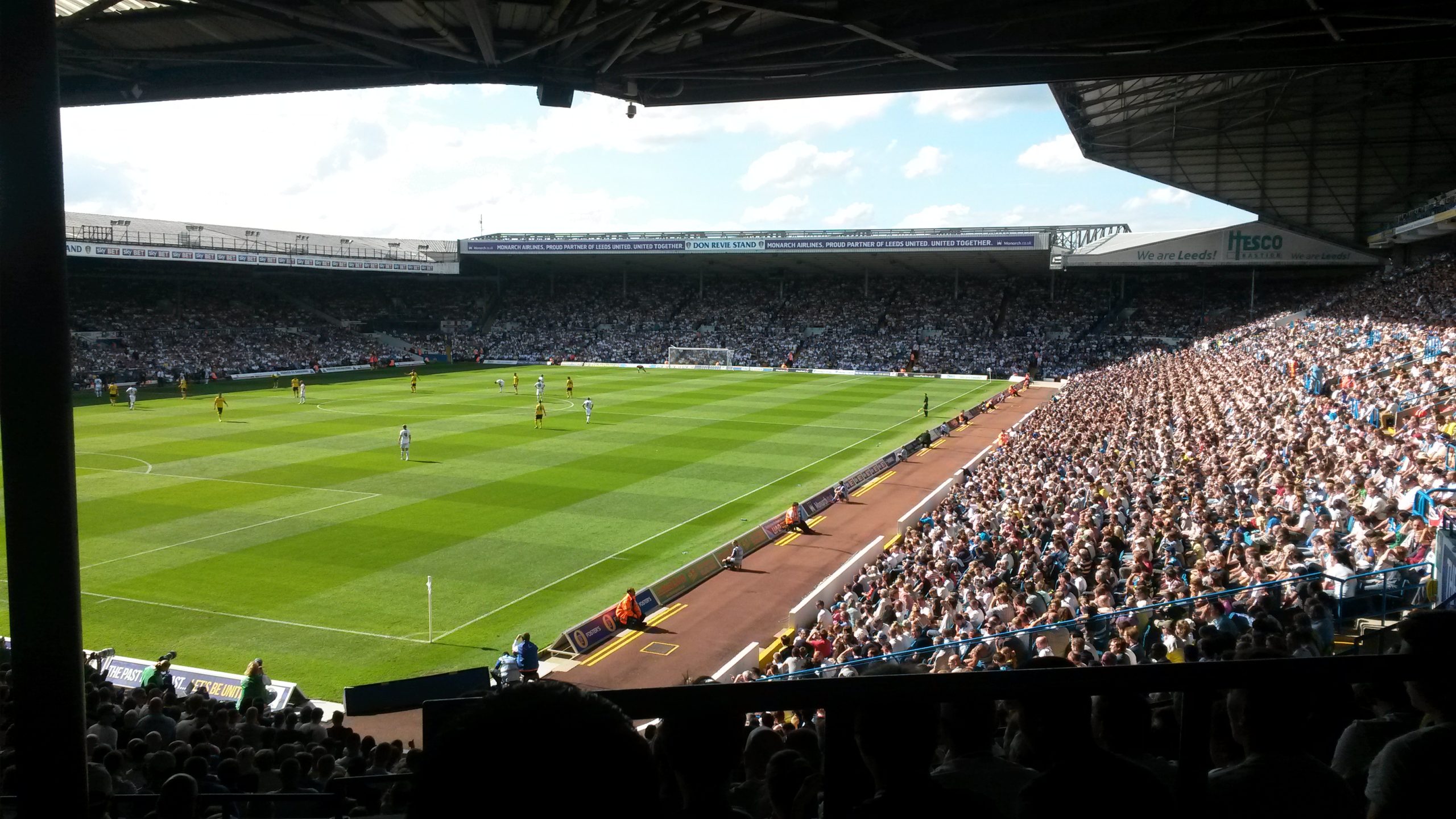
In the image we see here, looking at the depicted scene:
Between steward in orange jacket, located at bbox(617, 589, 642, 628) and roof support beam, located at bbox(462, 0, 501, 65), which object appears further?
steward in orange jacket, located at bbox(617, 589, 642, 628)

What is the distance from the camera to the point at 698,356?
76.6 m

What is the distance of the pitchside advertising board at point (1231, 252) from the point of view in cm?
5781

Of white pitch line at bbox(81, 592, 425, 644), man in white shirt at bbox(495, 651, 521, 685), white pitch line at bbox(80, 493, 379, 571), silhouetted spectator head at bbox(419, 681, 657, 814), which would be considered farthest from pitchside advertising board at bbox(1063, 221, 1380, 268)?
silhouetted spectator head at bbox(419, 681, 657, 814)

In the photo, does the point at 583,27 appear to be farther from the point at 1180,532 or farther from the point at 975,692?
the point at 1180,532

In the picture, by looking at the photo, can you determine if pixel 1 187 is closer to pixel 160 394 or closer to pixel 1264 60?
pixel 1264 60

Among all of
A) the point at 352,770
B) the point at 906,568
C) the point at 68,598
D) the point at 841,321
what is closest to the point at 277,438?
the point at 906,568

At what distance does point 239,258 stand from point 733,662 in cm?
6348

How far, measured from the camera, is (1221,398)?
28750mm

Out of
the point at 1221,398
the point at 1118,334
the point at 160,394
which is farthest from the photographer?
the point at 1118,334

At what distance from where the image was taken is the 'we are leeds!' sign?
222ft

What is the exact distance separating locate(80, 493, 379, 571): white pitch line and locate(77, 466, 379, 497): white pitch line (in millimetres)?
691

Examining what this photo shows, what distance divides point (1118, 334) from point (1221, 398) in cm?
4333

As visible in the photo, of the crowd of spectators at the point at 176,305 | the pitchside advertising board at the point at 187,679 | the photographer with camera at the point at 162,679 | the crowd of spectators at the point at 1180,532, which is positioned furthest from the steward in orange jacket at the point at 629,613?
the crowd of spectators at the point at 176,305

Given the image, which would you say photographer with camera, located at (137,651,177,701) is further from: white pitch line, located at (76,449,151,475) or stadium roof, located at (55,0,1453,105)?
white pitch line, located at (76,449,151,475)
